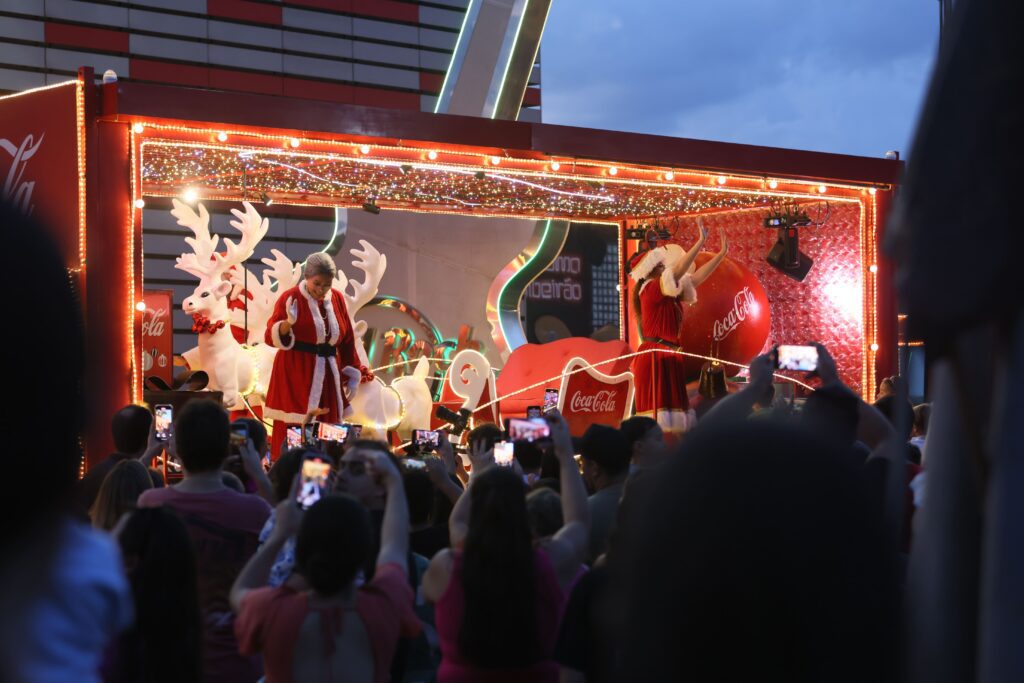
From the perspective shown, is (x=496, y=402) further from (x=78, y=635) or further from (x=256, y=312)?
(x=78, y=635)

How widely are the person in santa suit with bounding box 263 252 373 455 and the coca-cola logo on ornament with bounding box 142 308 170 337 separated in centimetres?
197

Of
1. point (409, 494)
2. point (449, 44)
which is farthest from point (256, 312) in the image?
point (449, 44)

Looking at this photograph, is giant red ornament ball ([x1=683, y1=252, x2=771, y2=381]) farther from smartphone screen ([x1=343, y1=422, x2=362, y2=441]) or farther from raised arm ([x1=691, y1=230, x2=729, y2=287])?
smartphone screen ([x1=343, y1=422, x2=362, y2=441])

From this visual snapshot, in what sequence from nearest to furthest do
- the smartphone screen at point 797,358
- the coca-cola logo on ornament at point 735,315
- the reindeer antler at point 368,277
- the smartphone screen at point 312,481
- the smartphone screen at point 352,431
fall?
1. the smartphone screen at point 312,481
2. the smartphone screen at point 797,358
3. the smartphone screen at point 352,431
4. the reindeer antler at point 368,277
5. the coca-cola logo on ornament at point 735,315

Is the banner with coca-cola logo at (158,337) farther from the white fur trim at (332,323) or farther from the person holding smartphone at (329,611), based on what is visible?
the person holding smartphone at (329,611)

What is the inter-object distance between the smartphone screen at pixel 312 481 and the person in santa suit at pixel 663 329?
815 cm

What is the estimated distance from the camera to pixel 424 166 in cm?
966

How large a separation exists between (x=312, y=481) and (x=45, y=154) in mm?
5914

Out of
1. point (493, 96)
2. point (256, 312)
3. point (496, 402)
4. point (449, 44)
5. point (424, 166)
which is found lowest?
point (496, 402)

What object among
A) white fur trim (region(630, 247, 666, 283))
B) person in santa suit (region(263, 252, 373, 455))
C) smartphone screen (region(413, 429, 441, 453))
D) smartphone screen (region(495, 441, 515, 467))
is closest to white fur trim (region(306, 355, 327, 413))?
person in santa suit (region(263, 252, 373, 455))

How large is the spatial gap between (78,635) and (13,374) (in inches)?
9.6

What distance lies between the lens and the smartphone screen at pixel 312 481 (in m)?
2.63

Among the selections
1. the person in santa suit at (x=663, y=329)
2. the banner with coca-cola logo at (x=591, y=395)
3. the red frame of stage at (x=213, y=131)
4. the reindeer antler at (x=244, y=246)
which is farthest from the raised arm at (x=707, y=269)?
the reindeer antler at (x=244, y=246)

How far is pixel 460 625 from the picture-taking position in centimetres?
256
